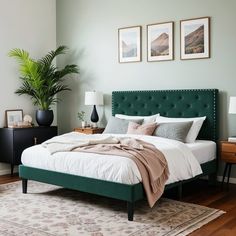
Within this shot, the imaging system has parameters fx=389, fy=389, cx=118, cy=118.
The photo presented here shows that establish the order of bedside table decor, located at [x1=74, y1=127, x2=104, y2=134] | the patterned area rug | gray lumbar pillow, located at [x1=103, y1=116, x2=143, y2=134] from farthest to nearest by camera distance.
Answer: bedside table decor, located at [x1=74, y1=127, x2=104, y2=134]
gray lumbar pillow, located at [x1=103, y1=116, x2=143, y2=134]
the patterned area rug

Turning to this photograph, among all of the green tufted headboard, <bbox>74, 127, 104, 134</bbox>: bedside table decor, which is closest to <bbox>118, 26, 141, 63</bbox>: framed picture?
the green tufted headboard

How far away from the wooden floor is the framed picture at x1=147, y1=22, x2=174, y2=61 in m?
1.92

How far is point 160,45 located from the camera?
5.80 metres

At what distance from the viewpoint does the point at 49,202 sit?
14.4ft

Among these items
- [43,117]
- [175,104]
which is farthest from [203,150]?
[43,117]

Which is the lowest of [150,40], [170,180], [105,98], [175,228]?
[175,228]

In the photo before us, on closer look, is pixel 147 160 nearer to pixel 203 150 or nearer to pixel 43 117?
pixel 203 150

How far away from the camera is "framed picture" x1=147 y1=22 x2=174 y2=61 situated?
568 centimetres

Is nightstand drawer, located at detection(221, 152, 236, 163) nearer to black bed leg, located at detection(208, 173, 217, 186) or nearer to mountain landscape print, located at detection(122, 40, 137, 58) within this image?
black bed leg, located at detection(208, 173, 217, 186)

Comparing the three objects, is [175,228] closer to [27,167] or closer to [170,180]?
[170,180]

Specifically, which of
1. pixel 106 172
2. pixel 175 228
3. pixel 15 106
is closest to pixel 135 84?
pixel 15 106

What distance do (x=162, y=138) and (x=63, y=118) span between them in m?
2.80

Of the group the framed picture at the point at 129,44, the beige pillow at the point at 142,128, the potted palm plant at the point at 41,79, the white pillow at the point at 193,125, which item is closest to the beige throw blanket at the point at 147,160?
the beige pillow at the point at 142,128

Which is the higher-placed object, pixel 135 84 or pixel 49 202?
pixel 135 84
